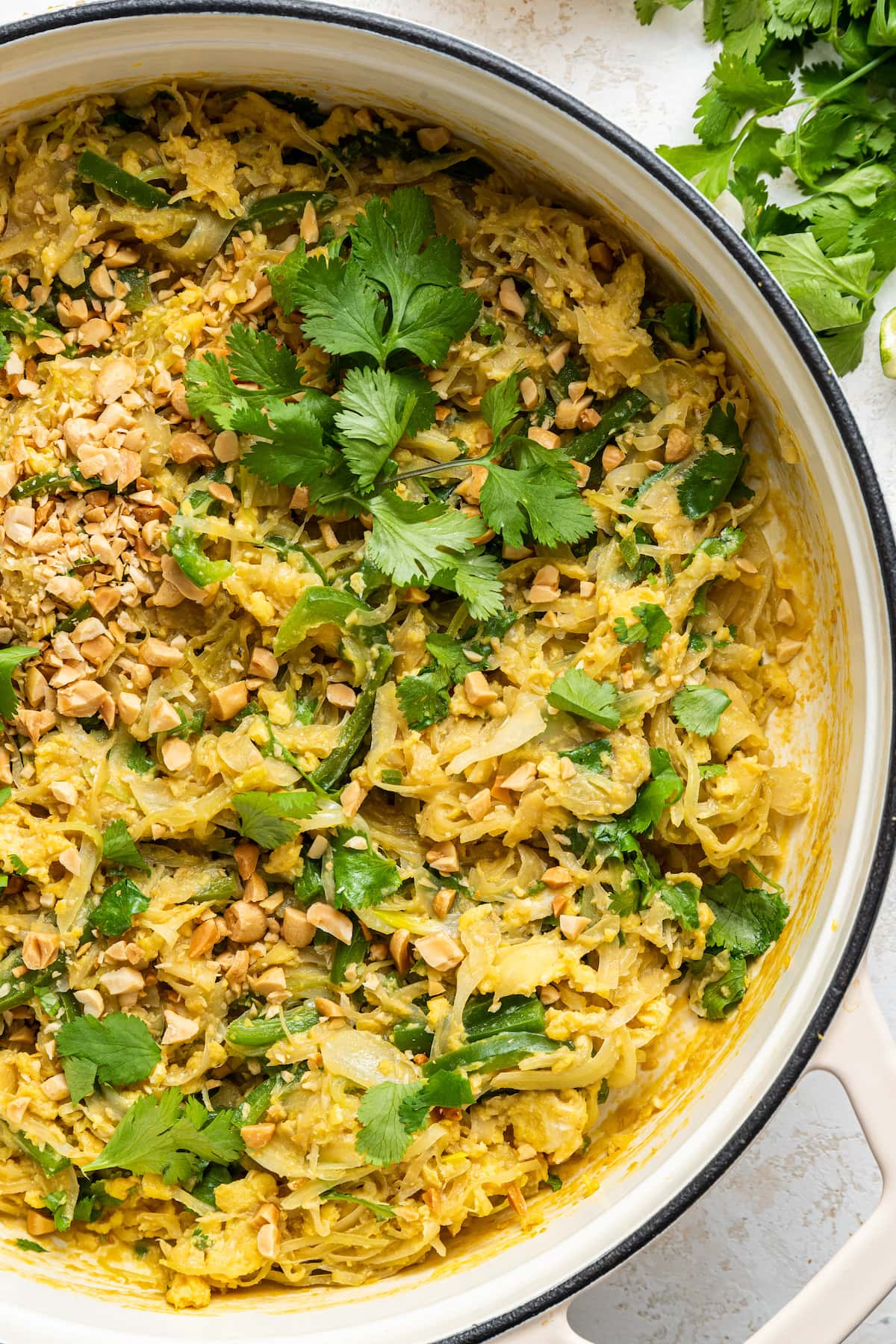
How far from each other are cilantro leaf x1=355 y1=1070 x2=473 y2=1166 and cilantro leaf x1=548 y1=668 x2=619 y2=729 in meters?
0.88

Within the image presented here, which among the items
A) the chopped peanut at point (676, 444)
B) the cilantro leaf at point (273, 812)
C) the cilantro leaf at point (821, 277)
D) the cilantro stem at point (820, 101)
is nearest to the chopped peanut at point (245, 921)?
the cilantro leaf at point (273, 812)

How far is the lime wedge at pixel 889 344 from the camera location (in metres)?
2.83

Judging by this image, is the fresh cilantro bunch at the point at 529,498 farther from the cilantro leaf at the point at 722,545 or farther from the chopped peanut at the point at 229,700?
the chopped peanut at the point at 229,700

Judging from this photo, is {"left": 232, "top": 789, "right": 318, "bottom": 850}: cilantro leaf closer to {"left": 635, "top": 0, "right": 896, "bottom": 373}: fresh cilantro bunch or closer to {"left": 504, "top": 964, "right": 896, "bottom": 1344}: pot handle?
{"left": 504, "top": 964, "right": 896, "bottom": 1344}: pot handle

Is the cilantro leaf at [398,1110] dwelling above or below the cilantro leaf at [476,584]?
below

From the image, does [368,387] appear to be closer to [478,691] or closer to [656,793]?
[478,691]

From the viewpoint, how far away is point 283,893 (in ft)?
9.07

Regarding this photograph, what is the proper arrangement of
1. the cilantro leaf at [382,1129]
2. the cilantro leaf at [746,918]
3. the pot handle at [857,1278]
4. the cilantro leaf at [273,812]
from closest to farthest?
1. the pot handle at [857,1278]
2. the cilantro leaf at [382,1129]
3. the cilantro leaf at [273,812]
4. the cilantro leaf at [746,918]

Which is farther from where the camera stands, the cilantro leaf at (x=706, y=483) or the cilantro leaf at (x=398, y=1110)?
the cilantro leaf at (x=706, y=483)

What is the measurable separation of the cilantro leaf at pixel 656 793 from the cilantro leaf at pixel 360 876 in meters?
0.59

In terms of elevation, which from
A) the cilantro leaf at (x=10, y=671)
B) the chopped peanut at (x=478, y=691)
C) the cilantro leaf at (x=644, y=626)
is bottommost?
the cilantro leaf at (x=10, y=671)

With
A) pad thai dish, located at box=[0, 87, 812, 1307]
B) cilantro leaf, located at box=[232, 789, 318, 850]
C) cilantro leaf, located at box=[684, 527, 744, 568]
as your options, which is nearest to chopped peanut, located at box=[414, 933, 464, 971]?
pad thai dish, located at box=[0, 87, 812, 1307]

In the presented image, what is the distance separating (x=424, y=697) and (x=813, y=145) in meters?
1.73

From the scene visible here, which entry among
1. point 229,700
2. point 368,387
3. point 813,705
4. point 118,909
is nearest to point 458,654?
point 229,700
